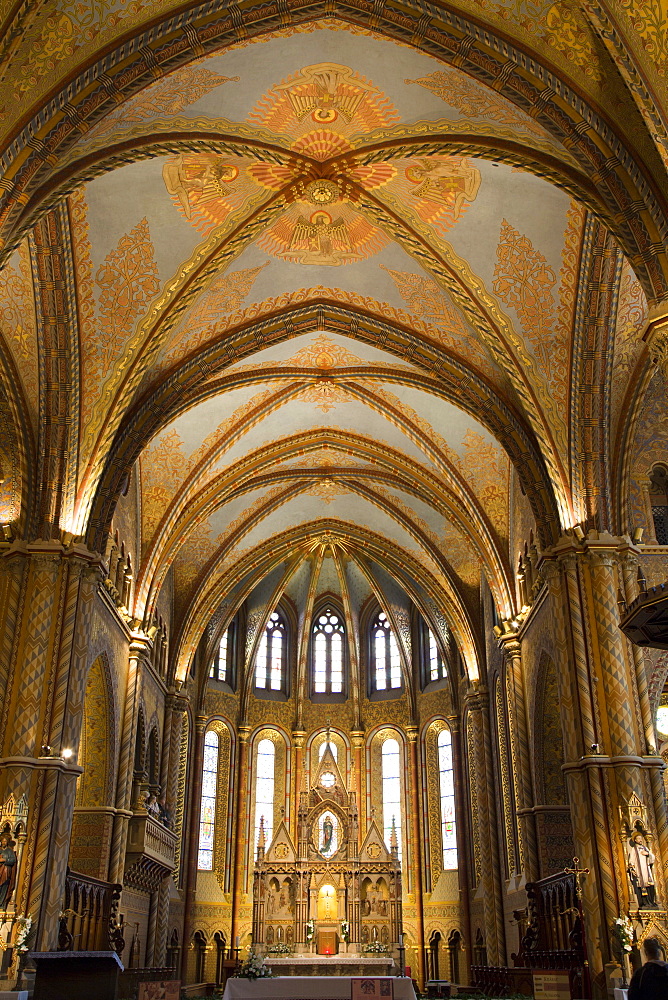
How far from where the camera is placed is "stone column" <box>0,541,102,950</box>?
529 inches

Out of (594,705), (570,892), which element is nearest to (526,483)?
(594,705)

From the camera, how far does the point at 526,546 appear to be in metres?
19.3

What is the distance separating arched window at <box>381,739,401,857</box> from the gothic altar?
1.16 metres

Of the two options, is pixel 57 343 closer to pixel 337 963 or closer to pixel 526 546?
pixel 526 546

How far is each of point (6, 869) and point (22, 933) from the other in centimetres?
84

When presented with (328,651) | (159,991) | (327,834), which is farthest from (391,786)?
(159,991)

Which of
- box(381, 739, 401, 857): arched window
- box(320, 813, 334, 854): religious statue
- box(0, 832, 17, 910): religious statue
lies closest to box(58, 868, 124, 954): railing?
box(0, 832, 17, 910): religious statue

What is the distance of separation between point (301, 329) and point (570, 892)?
10700 millimetres

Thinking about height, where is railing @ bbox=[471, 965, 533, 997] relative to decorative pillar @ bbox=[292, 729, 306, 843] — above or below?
below

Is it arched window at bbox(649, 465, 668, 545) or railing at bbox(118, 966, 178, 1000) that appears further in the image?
arched window at bbox(649, 465, 668, 545)

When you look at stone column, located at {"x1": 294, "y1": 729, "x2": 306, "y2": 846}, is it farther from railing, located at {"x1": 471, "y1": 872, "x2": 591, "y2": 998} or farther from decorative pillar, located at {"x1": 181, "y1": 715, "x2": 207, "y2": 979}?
railing, located at {"x1": 471, "y1": 872, "x2": 591, "y2": 998}

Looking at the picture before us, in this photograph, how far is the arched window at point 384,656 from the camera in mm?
30203

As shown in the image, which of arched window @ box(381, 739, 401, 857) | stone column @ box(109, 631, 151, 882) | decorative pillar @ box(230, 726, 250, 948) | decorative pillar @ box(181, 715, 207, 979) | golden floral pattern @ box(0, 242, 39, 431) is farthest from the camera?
arched window @ box(381, 739, 401, 857)

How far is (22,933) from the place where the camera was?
12.6 metres
